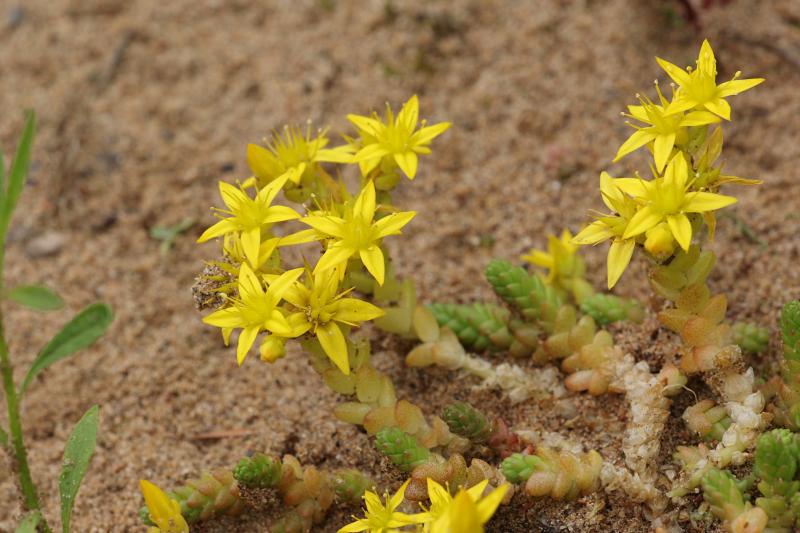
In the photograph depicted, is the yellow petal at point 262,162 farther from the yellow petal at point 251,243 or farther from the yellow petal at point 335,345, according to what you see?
the yellow petal at point 335,345

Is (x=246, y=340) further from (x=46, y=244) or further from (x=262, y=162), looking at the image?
(x=46, y=244)

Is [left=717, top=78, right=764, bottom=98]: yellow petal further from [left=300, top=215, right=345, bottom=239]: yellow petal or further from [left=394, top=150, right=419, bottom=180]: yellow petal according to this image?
[left=300, top=215, right=345, bottom=239]: yellow petal

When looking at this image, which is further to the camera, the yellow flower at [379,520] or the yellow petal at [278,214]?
the yellow petal at [278,214]

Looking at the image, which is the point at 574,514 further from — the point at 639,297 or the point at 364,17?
the point at 364,17

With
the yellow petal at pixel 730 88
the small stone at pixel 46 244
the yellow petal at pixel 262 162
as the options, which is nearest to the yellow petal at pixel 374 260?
the yellow petal at pixel 262 162

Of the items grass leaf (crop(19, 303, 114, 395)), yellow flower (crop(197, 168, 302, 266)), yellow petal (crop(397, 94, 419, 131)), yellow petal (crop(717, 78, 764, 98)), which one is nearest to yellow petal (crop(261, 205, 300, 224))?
yellow flower (crop(197, 168, 302, 266))
